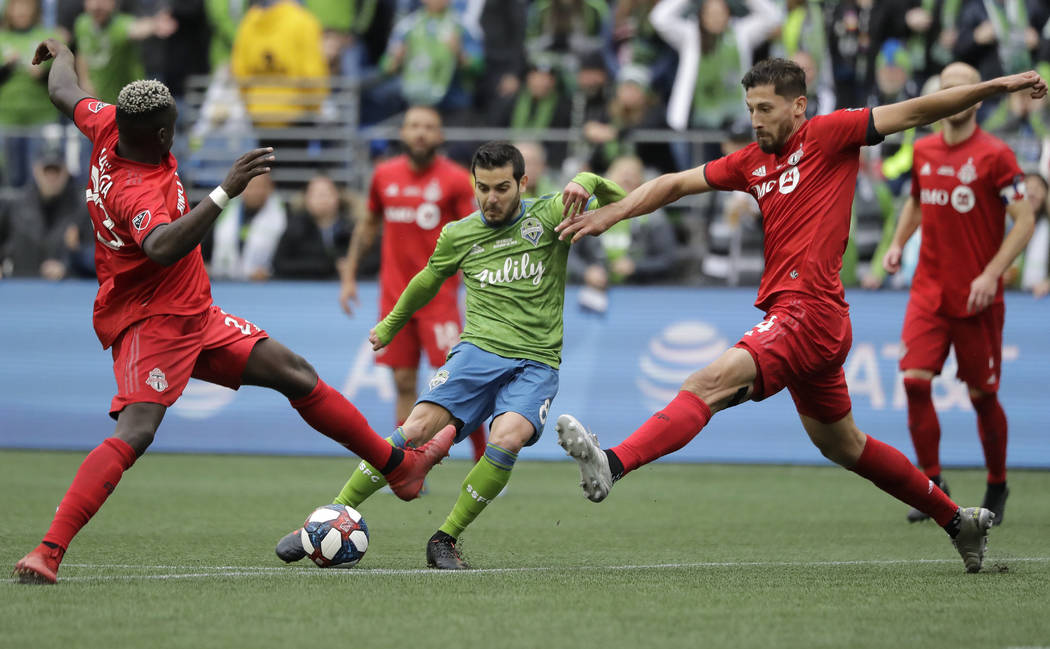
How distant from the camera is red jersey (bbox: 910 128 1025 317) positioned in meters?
9.06

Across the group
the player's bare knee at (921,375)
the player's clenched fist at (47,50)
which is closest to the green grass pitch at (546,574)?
the player's bare knee at (921,375)

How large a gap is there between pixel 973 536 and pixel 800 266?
1536 millimetres

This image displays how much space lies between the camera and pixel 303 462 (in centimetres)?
1302

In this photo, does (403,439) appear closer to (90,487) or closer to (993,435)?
(90,487)

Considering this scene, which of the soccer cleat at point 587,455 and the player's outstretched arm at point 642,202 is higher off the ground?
the player's outstretched arm at point 642,202

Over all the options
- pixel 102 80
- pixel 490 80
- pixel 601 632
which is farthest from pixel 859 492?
pixel 102 80

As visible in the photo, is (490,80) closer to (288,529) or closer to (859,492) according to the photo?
(859,492)

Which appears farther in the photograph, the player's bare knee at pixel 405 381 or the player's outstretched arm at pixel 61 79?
the player's bare knee at pixel 405 381

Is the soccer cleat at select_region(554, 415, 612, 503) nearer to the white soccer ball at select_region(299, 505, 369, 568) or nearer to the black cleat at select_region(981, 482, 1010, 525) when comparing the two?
the white soccer ball at select_region(299, 505, 369, 568)

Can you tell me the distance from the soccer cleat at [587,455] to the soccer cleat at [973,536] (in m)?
1.99

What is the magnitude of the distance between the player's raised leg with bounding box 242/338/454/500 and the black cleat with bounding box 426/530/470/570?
0.31 m

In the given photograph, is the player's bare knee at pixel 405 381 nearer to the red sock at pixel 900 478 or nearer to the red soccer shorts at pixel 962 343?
the red soccer shorts at pixel 962 343

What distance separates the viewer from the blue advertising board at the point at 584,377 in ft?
41.8

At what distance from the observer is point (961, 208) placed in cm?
919
